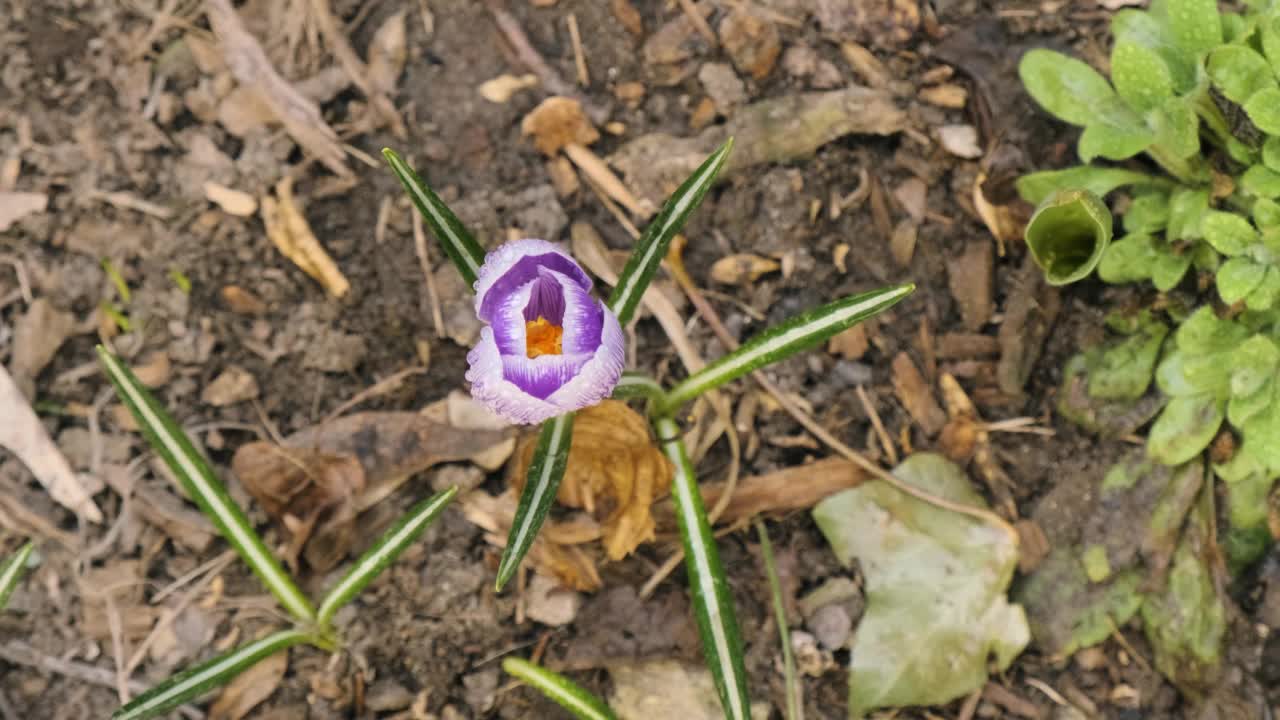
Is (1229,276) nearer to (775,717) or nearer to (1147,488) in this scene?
(1147,488)

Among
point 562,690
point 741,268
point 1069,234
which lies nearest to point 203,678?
point 562,690

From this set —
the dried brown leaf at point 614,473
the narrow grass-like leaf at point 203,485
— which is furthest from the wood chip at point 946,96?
the narrow grass-like leaf at point 203,485

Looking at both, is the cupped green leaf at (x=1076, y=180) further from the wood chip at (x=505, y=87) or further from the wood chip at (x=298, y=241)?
the wood chip at (x=298, y=241)

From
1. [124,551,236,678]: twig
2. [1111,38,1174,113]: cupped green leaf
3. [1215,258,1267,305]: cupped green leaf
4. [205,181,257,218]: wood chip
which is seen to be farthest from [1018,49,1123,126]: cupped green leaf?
[124,551,236,678]: twig

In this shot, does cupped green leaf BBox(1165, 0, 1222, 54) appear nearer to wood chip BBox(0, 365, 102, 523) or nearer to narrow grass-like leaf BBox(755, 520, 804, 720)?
narrow grass-like leaf BBox(755, 520, 804, 720)

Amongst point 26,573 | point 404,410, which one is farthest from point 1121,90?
point 26,573

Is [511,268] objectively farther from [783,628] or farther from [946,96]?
[946,96]

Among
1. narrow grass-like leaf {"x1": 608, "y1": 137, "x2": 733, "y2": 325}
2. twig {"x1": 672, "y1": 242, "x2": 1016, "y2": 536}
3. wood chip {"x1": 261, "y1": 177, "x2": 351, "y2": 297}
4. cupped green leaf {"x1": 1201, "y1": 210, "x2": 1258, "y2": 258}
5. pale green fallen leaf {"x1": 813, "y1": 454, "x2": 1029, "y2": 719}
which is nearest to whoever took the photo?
narrow grass-like leaf {"x1": 608, "y1": 137, "x2": 733, "y2": 325}
